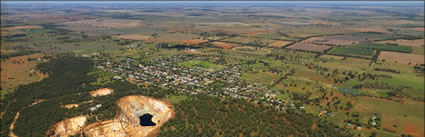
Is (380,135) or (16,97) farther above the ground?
(16,97)

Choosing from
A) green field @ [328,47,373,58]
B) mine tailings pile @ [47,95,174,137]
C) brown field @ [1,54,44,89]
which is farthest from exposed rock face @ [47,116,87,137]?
green field @ [328,47,373,58]

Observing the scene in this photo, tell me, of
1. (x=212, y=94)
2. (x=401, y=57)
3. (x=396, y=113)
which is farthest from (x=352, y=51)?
(x=212, y=94)

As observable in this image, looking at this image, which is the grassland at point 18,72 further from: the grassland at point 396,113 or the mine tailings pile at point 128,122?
the grassland at point 396,113

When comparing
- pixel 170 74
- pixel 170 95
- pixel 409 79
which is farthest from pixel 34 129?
pixel 409 79

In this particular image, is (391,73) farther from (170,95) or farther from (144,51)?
(144,51)

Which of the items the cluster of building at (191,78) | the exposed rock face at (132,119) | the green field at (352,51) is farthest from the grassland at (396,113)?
the green field at (352,51)

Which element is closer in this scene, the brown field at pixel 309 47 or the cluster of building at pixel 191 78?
the cluster of building at pixel 191 78

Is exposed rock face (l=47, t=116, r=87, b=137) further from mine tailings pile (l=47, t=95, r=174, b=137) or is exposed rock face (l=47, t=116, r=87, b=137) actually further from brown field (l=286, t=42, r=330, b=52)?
brown field (l=286, t=42, r=330, b=52)
